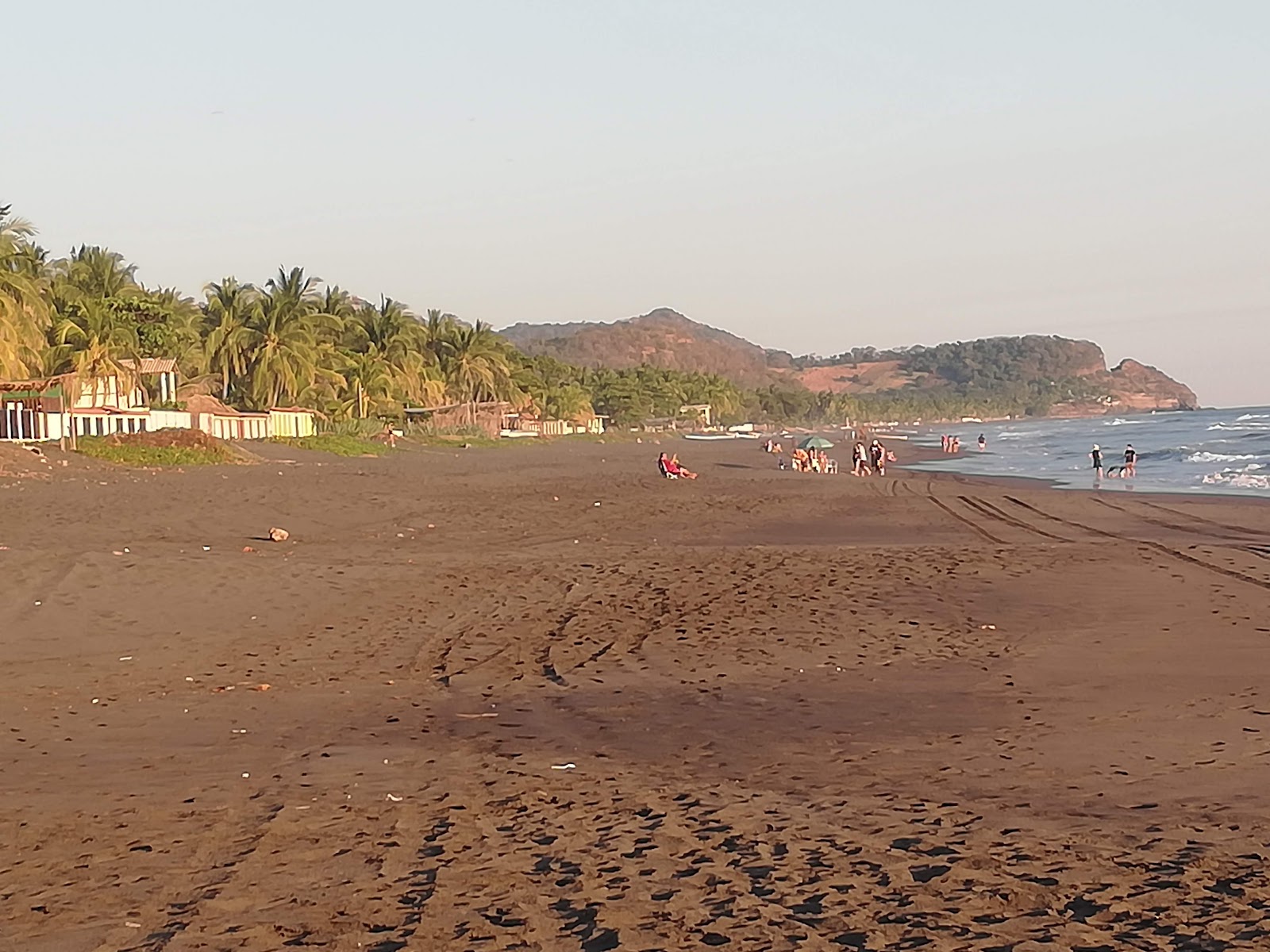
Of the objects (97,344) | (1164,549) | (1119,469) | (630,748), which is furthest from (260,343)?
(630,748)

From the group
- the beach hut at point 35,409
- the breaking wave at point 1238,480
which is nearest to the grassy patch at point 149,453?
the beach hut at point 35,409

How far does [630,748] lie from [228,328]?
5224cm

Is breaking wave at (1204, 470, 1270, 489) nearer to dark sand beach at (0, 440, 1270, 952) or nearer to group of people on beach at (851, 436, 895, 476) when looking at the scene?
group of people on beach at (851, 436, 895, 476)

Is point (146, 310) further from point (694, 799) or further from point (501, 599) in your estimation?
point (694, 799)

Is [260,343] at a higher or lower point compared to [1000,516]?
higher

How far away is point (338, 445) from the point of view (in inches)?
1901

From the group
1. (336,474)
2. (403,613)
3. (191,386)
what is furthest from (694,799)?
(191,386)

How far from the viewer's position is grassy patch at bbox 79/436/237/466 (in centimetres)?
3403

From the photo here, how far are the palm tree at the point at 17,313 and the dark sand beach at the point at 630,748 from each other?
2035 centimetres

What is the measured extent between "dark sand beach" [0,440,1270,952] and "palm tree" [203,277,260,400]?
1593 inches

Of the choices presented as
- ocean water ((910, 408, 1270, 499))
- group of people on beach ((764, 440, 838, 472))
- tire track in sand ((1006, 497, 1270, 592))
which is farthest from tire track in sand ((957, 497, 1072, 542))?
group of people on beach ((764, 440, 838, 472))

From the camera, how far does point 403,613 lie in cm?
1127

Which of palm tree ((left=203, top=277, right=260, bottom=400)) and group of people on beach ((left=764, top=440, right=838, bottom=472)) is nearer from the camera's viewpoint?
group of people on beach ((left=764, top=440, right=838, bottom=472))

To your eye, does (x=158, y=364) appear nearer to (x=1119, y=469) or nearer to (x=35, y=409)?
(x=35, y=409)
